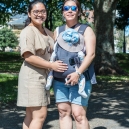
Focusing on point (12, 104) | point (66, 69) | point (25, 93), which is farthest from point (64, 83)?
point (12, 104)

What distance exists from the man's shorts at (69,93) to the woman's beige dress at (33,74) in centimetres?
17

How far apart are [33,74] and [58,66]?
1.00 feet

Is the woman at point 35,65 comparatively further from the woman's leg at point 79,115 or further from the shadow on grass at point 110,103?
the shadow on grass at point 110,103

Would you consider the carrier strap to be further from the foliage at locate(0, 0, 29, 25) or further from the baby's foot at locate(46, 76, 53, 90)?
the foliage at locate(0, 0, 29, 25)

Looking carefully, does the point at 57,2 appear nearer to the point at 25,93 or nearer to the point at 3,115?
the point at 3,115

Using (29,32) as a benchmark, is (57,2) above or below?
above

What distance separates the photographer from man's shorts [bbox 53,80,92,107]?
3.75 m

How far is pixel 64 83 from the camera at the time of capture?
375 centimetres

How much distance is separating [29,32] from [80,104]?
100 cm

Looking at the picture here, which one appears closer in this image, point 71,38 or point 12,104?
point 71,38

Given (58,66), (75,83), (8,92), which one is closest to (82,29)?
(58,66)

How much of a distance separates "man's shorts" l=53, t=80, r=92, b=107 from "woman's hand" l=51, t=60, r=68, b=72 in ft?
0.69

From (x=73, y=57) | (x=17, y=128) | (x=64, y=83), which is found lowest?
(x=17, y=128)

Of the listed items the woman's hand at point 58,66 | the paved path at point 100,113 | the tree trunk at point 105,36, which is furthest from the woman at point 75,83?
the tree trunk at point 105,36
